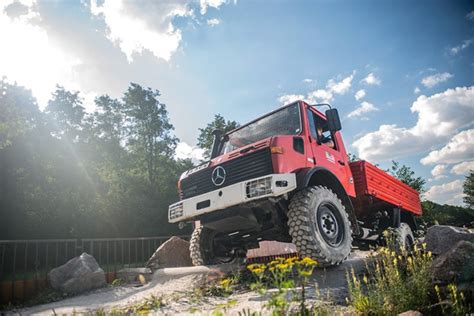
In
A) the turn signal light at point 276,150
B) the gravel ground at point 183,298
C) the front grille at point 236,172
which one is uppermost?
the turn signal light at point 276,150

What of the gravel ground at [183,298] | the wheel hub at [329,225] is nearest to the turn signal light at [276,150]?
the wheel hub at [329,225]

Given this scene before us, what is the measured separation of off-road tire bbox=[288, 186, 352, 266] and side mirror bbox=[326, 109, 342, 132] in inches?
44.5

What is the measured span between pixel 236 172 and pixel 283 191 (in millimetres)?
945

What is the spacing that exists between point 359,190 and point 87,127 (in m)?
29.0

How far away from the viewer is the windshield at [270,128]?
18.4 ft

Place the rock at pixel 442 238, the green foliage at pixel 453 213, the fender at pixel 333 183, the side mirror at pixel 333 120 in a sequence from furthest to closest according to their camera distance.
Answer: the green foliage at pixel 453 213
the side mirror at pixel 333 120
the fender at pixel 333 183
the rock at pixel 442 238

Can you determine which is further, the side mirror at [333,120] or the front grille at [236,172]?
the side mirror at [333,120]

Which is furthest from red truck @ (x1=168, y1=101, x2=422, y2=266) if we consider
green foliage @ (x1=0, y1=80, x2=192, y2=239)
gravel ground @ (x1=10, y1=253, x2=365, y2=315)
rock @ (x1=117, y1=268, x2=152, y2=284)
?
green foliage @ (x1=0, y1=80, x2=192, y2=239)

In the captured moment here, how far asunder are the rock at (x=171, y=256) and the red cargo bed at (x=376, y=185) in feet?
14.4

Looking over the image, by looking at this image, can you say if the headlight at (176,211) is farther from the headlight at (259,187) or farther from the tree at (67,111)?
the tree at (67,111)

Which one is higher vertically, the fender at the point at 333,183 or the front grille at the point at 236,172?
the front grille at the point at 236,172

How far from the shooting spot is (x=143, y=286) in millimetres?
5840

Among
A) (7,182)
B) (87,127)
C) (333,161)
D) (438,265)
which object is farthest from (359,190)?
(87,127)

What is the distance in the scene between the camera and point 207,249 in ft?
20.6
